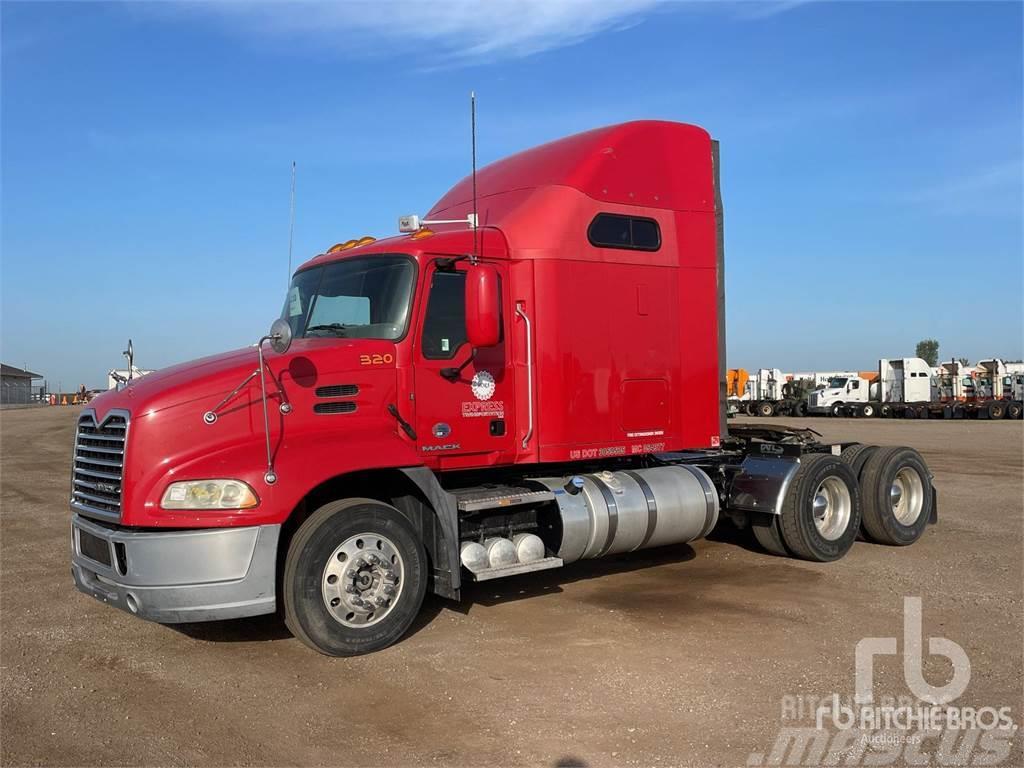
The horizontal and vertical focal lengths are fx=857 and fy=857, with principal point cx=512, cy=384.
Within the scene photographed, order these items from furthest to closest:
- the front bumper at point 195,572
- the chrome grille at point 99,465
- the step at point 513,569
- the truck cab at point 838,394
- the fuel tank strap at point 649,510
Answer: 1. the truck cab at point 838,394
2. the fuel tank strap at point 649,510
3. the step at point 513,569
4. the chrome grille at point 99,465
5. the front bumper at point 195,572

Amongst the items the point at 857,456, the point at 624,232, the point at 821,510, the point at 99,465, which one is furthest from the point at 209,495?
the point at 857,456

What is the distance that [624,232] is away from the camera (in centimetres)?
789

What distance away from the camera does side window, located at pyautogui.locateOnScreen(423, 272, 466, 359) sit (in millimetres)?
6684

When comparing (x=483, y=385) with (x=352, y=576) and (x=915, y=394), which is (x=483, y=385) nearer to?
(x=352, y=576)

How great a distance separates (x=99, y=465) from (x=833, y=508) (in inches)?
284

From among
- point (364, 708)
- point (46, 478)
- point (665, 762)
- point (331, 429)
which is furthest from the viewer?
point (46, 478)

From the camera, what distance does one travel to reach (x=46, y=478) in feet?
58.0

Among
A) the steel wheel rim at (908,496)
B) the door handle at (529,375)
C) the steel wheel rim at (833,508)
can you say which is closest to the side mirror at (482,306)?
the door handle at (529,375)

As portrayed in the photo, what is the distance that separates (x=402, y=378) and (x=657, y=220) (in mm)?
3122

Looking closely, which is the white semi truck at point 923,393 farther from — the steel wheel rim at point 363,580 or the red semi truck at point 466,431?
the steel wheel rim at point 363,580

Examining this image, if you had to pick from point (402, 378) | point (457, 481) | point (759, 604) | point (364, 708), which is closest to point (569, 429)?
point (457, 481)

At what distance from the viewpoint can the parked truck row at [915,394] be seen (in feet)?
151

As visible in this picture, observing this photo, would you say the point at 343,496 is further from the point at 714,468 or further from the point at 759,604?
the point at 714,468

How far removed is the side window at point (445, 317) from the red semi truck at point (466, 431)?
0.02 meters
